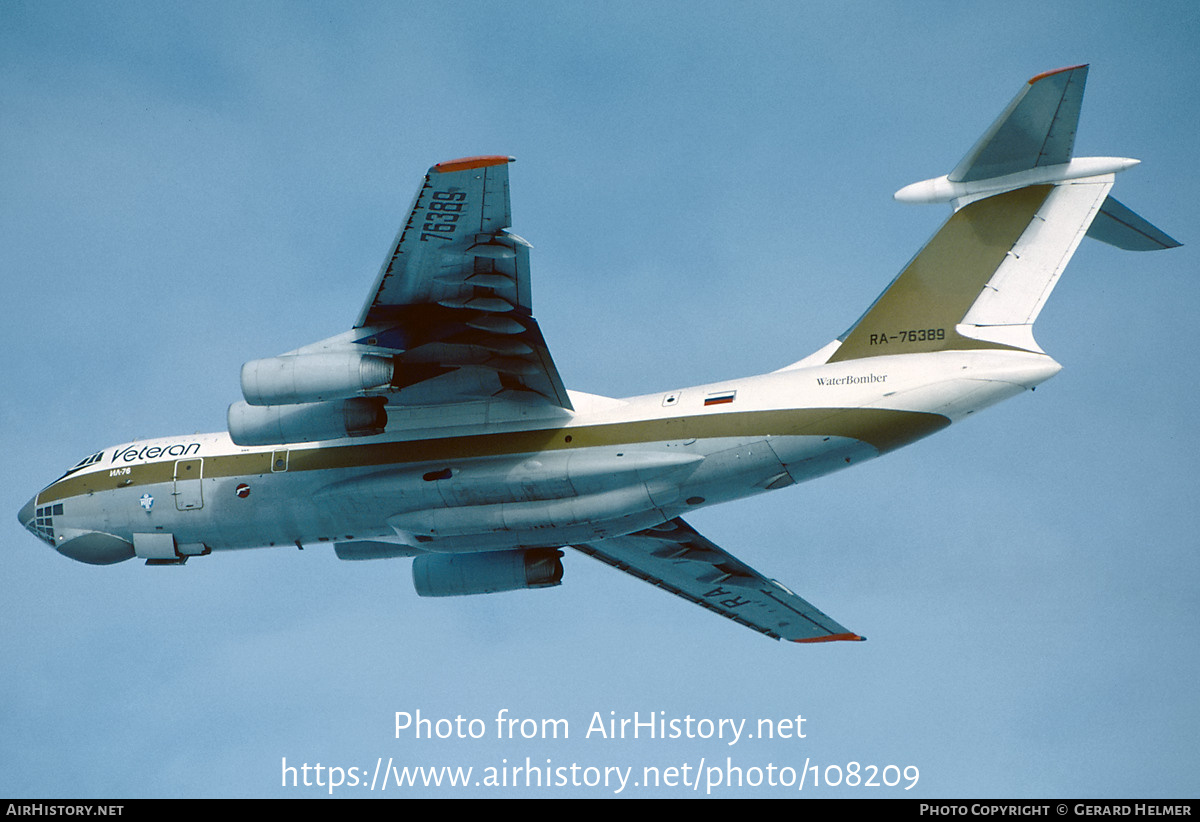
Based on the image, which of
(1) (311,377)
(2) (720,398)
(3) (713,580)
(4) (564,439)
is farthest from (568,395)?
(3) (713,580)

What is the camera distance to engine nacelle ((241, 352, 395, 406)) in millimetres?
16000

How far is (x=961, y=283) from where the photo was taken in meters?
16.5

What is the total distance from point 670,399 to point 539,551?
10.7ft

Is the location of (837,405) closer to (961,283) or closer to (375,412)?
(961,283)

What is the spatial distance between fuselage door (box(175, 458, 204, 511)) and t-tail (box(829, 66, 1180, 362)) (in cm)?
791

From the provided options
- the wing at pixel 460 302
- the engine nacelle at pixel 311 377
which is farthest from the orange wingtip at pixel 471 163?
the engine nacelle at pixel 311 377

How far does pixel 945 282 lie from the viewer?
1659 cm

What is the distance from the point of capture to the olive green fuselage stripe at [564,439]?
16.0 meters

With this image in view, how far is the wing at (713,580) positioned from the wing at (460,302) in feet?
11.3

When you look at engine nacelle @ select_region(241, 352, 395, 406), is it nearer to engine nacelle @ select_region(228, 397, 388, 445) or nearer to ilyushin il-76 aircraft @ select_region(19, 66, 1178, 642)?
ilyushin il-76 aircraft @ select_region(19, 66, 1178, 642)

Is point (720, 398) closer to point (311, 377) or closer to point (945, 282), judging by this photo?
point (945, 282)

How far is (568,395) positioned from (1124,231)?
21.1ft

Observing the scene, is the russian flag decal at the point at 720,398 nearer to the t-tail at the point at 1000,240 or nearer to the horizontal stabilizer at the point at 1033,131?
the t-tail at the point at 1000,240
